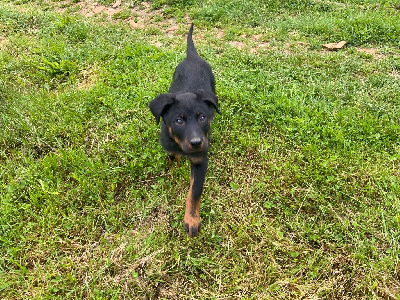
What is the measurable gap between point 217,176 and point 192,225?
82 cm

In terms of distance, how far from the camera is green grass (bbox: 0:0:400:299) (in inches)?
102

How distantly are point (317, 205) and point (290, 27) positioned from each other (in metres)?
4.95

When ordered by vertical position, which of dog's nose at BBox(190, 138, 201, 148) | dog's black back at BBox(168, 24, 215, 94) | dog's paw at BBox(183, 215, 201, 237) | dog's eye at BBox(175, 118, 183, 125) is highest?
dog's black back at BBox(168, 24, 215, 94)

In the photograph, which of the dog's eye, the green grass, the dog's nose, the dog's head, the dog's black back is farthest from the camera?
the dog's black back

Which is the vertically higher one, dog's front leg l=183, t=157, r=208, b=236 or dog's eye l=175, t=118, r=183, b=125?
dog's eye l=175, t=118, r=183, b=125

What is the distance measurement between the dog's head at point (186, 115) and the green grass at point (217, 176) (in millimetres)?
719

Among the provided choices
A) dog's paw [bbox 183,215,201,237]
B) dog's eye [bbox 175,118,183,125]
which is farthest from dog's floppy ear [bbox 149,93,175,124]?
dog's paw [bbox 183,215,201,237]

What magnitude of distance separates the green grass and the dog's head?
72 centimetres

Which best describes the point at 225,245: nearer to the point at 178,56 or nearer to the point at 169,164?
the point at 169,164

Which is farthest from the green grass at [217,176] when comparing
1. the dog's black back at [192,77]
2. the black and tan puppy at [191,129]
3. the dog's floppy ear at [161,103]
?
the dog's floppy ear at [161,103]

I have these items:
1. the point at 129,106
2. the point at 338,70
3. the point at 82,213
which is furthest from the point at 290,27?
the point at 82,213

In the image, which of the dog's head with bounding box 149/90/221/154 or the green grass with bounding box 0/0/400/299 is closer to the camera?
the green grass with bounding box 0/0/400/299

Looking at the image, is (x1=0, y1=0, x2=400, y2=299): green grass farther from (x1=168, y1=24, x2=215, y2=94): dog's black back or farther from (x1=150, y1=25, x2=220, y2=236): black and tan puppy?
(x1=168, y1=24, x2=215, y2=94): dog's black back

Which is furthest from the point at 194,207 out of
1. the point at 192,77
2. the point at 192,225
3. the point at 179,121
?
the point at 192,77
